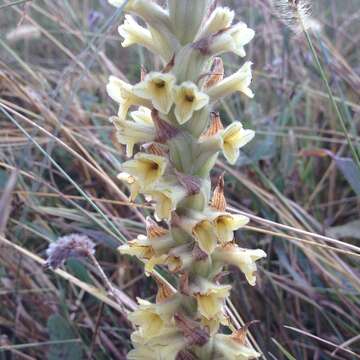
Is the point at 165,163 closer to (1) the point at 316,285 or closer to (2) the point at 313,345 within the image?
(2) the point at 313,345

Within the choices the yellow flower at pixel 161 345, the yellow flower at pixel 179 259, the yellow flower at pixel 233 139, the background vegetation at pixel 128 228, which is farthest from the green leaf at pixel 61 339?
the yellow flower at pixel 233 139

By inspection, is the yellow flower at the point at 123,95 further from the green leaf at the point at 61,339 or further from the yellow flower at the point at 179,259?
the green leaf at the point at 61,339

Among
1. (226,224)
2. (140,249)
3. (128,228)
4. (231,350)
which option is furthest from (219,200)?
(128,228)

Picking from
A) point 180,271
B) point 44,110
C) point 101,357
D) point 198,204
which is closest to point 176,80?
point 198,204

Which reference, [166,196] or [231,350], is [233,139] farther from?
[231,350]

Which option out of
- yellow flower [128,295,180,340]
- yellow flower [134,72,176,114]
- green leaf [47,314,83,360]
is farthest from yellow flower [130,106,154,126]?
green leaf [47,314,83,360]

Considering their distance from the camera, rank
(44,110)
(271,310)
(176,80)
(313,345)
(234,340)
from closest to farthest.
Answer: (176,80)
(234,340)
(313,345)
(271,310)
(44,110)

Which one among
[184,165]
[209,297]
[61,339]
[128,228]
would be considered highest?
[184,165]
